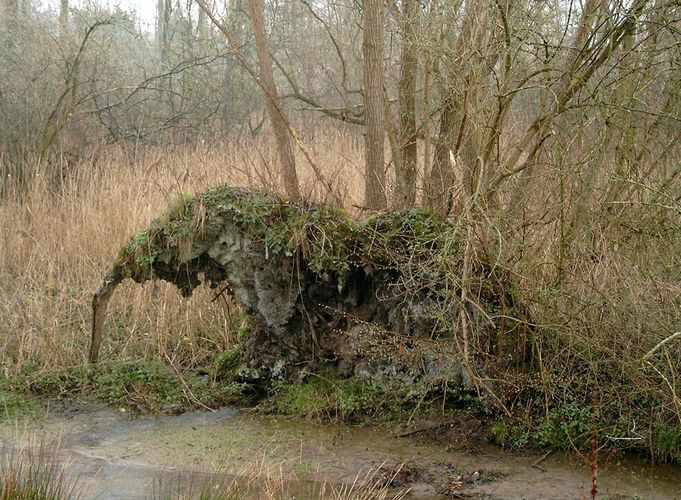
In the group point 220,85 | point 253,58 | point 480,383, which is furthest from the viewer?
point 253,58

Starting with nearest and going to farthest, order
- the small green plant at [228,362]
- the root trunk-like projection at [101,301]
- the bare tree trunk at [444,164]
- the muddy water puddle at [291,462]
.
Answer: the muddy water puddle at [291,462]
the bare tree trunk at [444,164]
the root trunk-like projection at [101,301]
the small green plant at [228,362]

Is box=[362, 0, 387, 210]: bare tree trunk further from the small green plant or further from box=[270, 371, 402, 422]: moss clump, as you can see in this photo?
the small green plant

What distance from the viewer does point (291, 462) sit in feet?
21.2

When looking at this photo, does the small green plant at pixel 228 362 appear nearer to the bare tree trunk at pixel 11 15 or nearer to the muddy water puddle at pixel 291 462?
the muddy water puddle at pixel 291 462

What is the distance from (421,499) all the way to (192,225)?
3193 millimetres

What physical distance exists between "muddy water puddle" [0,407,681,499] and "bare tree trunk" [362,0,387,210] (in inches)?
92.4

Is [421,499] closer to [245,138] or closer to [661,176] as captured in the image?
[661,176]

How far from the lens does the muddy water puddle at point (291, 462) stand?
5969mm

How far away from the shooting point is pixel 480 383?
6.35 meters

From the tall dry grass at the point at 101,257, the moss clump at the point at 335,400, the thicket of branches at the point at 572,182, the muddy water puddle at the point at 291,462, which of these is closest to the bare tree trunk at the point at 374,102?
the thicket of branches at the point at 572,182

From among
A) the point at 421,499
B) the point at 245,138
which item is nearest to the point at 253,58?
the point at 245,138

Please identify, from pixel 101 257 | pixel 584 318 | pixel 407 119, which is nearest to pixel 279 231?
pixel 407 119

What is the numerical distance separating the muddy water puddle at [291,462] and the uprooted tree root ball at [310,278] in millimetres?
638

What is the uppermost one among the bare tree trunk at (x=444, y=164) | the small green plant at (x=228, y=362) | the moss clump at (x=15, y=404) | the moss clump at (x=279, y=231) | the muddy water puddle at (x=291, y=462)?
the bare tree trunk at (x=444, y=164)
